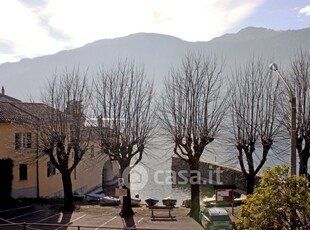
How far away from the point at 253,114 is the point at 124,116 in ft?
27.4

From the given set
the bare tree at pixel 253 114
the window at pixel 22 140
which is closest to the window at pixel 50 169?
the window at pixel 22 140

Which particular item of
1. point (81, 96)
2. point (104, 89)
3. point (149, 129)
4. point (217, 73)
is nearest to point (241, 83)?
point (217, 73)

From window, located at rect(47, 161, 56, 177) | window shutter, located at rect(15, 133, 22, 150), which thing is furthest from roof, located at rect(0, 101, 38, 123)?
window, located at rect(47, 161, 56, 177)

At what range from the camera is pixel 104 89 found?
26984 millimetres

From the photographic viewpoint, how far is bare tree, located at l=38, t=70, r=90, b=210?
89.4ft

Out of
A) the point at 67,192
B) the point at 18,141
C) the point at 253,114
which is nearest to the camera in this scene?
the point at 253,114

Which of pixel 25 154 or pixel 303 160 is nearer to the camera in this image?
pixel 303 160

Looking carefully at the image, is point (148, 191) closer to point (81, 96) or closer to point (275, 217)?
point (81, 96)

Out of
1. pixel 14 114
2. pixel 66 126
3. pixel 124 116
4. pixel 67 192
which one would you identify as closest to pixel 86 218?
pixel 67 192

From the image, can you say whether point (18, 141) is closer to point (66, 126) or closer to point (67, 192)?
point (66, 126)

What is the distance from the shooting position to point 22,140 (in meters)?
33.1

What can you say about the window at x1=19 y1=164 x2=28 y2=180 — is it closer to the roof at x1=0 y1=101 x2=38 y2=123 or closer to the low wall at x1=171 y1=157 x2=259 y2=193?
the roof at x1=0 y1=101 x2=38 y2=123

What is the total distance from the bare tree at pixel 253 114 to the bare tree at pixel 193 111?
139 centimetres

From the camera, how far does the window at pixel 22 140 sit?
3297 centimetres
